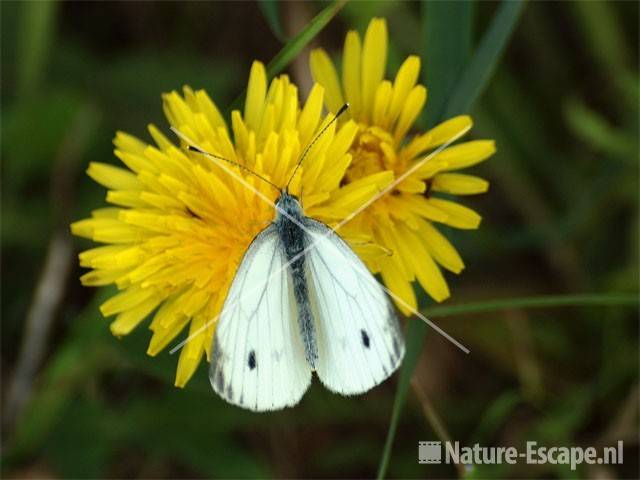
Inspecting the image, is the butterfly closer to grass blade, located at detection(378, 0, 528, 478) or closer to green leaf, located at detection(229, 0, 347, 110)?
green leaf, located at detection(229, 0, 347, 110)

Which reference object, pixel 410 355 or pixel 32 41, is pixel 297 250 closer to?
pixel 410 355

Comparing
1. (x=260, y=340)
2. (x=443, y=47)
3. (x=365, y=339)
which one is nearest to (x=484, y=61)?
(x=443, y=47)

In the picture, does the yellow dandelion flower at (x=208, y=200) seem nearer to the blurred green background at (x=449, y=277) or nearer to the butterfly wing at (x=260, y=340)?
the butterfly wing at (x=260, y=340)

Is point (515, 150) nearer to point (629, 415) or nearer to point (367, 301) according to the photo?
point (629, 415)

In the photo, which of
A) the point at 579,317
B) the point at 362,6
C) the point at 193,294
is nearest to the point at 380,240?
the point at 193,294

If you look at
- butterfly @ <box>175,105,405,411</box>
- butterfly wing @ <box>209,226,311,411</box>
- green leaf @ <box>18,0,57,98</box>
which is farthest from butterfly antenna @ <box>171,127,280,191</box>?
green leaf @ <box>18,0,57,98</box>

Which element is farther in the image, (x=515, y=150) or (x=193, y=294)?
(x=515, y=150)

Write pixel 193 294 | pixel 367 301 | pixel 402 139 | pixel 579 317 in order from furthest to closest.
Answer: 1. pixel 579 317
2. pixel 402 139
3. pixel 193 294
4. pixel 367 301
